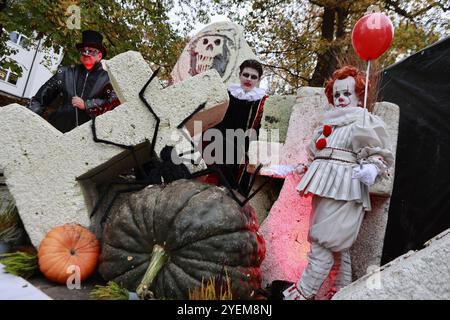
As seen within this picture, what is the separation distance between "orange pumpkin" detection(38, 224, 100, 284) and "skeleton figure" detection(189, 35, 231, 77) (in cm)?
269

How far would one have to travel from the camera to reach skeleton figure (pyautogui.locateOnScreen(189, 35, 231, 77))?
4.41 metres

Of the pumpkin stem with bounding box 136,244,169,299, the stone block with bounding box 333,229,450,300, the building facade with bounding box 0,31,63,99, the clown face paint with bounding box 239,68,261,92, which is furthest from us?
the building facade with bounding box 0,31,63,99

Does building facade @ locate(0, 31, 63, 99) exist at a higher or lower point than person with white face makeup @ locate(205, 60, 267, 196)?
higher

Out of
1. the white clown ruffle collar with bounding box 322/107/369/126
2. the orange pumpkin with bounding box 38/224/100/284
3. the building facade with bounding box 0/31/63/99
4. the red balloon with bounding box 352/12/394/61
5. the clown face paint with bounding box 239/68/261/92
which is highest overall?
the building facade with bounding box 0/31/63/99

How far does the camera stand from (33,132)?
2713 mm

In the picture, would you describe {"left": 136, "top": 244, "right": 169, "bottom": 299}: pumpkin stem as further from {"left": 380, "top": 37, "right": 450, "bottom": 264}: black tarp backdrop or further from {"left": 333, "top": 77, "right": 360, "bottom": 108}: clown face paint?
{"left": 380, "top": 37, "right": 450, "bottom": 264}: black tarp backdrop

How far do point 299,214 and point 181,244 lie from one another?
3.99 feet

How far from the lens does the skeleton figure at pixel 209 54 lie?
173 inches

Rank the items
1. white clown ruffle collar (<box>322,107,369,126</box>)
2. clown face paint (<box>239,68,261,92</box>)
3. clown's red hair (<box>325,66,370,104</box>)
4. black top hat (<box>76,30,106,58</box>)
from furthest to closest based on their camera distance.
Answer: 1. black top hat (<box>76,30,106,58</box>)
2. clown face paint (<box>239,68,261,92</box>)
3. clown's red hair (<box>325,66,370,104</box>)
4. white clown ruffle collar (<box>322,107,369,126</box>)

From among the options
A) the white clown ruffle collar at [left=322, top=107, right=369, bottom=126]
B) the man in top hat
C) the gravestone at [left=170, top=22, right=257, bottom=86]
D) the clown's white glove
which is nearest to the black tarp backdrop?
the white clown ruffle collar at [left=322, top=107, right=369, bottom=126]

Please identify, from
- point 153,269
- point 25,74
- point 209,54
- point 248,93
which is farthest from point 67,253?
point 25,74

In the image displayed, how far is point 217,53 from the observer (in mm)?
4445

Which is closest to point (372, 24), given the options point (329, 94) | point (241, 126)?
point (329, 94)

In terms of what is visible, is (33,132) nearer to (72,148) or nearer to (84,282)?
(72,148)
